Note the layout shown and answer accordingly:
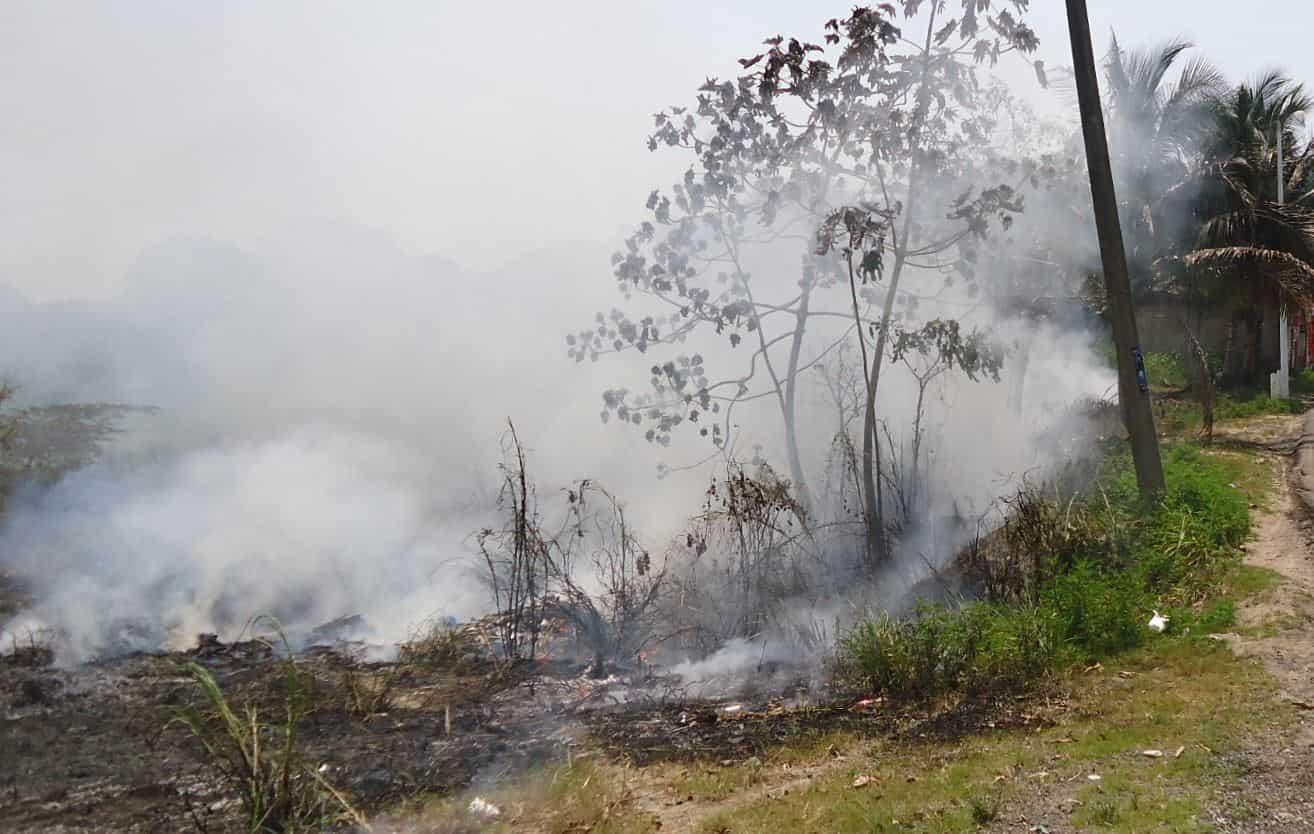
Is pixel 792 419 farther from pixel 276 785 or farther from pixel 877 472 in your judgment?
pixel 276 785

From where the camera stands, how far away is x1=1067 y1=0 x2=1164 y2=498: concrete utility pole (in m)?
8.65

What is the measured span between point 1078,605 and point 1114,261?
10.5 ft

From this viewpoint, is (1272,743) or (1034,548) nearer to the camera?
(1272,743)

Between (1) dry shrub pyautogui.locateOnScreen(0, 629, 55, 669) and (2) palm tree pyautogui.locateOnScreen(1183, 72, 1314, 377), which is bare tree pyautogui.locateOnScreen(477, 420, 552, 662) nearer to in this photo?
(1) dry shrub pyautogui.locateOnScreen(0, 629, 55, 669)

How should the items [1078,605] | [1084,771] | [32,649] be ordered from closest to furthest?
[1084,771]
[1078,605]
[32,649]

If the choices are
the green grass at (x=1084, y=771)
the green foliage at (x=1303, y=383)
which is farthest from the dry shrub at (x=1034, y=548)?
the green foliage at (x=1303, y=383)

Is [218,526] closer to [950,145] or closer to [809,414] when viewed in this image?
[809,414]

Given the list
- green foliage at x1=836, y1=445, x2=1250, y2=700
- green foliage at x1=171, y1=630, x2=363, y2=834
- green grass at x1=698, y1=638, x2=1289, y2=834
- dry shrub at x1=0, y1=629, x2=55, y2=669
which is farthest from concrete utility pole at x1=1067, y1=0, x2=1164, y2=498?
dry shrub at x1=0, y1=629, x2=55, y2=669

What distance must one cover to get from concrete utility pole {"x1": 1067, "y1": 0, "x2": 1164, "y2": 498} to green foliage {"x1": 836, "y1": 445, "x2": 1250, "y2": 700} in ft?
1.52

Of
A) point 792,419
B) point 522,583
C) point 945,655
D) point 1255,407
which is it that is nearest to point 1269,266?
point 1255,407

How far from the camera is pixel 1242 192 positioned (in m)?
17.1

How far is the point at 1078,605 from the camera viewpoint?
7.21 m

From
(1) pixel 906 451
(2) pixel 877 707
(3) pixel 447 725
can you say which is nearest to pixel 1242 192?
(1) pixel 906 451

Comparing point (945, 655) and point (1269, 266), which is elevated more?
point (1269, 266)
